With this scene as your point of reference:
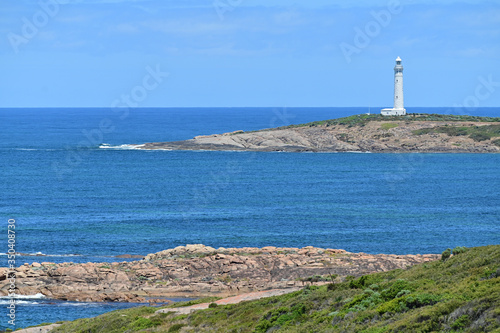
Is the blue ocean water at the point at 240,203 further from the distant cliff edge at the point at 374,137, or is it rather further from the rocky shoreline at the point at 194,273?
the distant cliff edge at the point at 374,137

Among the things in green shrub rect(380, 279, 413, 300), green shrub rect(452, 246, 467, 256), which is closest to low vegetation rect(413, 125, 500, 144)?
green shrub rect(452, 246, 467, 256)

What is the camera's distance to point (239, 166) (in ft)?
393

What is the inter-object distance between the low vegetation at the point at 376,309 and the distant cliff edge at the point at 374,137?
110m

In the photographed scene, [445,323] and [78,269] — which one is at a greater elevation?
[445,323]

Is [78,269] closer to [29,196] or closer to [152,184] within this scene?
[29,196]

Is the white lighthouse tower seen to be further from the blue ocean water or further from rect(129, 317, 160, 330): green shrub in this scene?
rect(129, 317, 160, 330): green shrub

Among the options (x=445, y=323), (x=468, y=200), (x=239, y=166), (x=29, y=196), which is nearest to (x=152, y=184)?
(x=29, y=196)

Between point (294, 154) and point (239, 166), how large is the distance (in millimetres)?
22028

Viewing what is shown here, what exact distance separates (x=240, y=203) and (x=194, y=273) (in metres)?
33.0

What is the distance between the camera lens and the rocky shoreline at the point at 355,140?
137 meters

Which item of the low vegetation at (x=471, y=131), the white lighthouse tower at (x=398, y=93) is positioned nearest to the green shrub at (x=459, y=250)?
the low vegetation at (x=471, y=131)

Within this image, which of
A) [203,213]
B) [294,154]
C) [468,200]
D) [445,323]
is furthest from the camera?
[294,154]

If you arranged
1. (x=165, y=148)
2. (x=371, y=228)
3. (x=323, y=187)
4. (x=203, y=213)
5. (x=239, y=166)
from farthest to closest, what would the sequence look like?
1. (x=165, y=148)
2. (x=239, y=166)
3. (x=323, y=187)
4. (x=203, y=213)
5. (x=371, y=228)

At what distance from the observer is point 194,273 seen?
4638 cm
